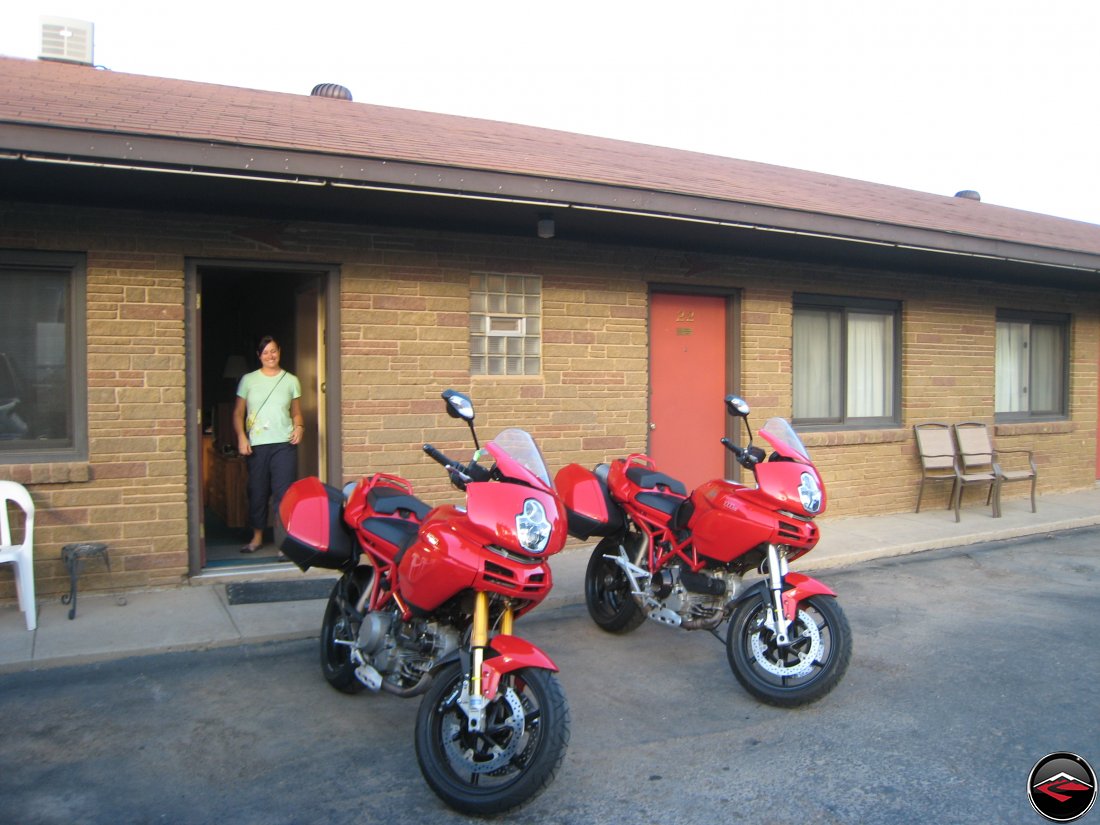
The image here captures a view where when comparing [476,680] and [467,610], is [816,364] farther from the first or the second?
[476,680]

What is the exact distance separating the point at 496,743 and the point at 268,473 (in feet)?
14.8

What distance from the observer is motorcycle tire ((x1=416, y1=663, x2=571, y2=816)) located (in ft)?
10.5

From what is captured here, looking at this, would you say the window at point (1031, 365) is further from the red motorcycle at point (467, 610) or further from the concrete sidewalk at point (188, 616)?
the red motorcycle at point (467, 610)

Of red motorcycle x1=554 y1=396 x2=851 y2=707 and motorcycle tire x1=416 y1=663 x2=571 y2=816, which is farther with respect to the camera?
red motorcycle x1=554 y1=396 x2=851 y2=707

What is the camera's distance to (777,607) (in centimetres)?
434

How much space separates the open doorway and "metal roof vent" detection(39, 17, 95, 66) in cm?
249

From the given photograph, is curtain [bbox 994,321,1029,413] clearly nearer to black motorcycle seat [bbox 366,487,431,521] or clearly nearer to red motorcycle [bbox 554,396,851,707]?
red motorcycle [bbox 554,396,851,707]

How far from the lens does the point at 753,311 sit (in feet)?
30.1

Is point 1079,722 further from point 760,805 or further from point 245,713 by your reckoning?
point 245,713

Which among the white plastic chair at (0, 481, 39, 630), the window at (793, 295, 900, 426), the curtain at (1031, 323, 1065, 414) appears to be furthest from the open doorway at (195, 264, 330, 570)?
the curtain at (1031, 323, 1065, 414)

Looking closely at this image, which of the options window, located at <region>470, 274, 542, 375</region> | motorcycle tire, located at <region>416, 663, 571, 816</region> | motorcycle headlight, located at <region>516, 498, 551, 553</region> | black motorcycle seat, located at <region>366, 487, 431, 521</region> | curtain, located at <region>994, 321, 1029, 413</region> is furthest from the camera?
curtain, located at <region>994, 321, 1029, 413</region>

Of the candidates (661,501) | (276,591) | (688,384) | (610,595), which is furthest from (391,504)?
(688,384)

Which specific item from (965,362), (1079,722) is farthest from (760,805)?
(965,362)

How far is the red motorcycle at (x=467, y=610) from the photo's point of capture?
3.28 m
